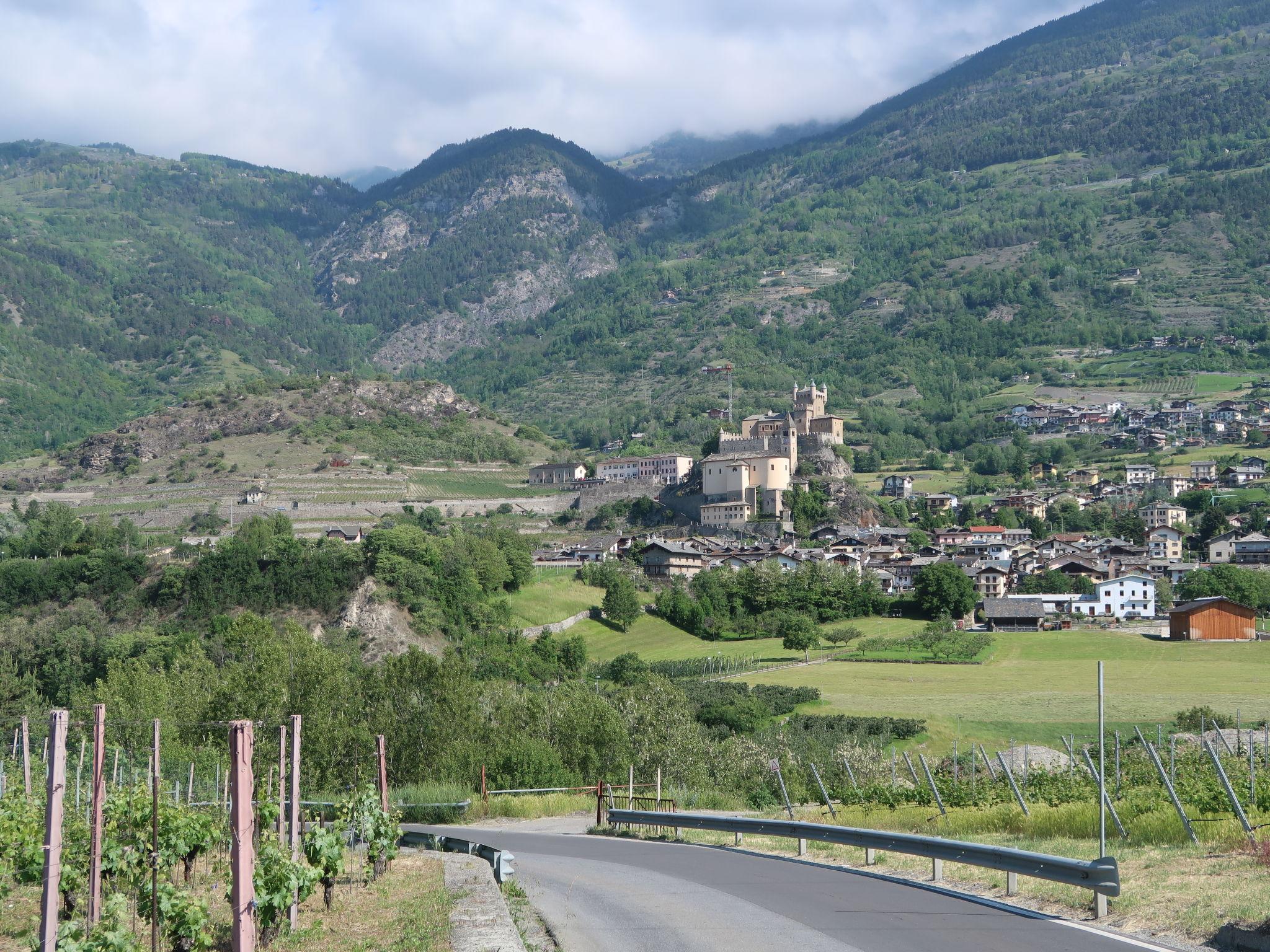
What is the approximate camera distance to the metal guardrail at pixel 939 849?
14312 millimetres

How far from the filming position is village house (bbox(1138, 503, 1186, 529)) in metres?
144

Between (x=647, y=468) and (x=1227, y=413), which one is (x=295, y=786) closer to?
(x=647, y=468)

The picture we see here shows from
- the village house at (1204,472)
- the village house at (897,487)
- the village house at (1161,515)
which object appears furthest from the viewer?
the village house at (897,487)

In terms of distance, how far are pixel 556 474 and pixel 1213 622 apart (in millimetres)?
84094

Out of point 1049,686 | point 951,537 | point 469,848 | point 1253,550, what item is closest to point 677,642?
point 1049,686

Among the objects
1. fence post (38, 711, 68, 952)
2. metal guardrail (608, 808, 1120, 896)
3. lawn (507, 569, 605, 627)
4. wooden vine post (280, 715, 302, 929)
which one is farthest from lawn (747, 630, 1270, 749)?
fence post (38, 711, 68, 952)

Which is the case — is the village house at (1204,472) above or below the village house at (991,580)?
above

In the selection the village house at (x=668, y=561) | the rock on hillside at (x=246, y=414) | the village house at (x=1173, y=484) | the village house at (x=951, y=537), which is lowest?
the village house at (x=668, y=561)

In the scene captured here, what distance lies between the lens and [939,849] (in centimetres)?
1738

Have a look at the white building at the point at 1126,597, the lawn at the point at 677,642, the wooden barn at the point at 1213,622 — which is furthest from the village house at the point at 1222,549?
the lawn at the point at 677,642

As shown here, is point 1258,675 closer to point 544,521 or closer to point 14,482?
point 544,521

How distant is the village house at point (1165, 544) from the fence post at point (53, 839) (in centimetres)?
12770

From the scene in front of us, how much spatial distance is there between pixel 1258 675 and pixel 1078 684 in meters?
9.30

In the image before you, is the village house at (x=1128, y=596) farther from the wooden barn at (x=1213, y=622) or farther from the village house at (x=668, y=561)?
the village house at (x=668, y=561)
